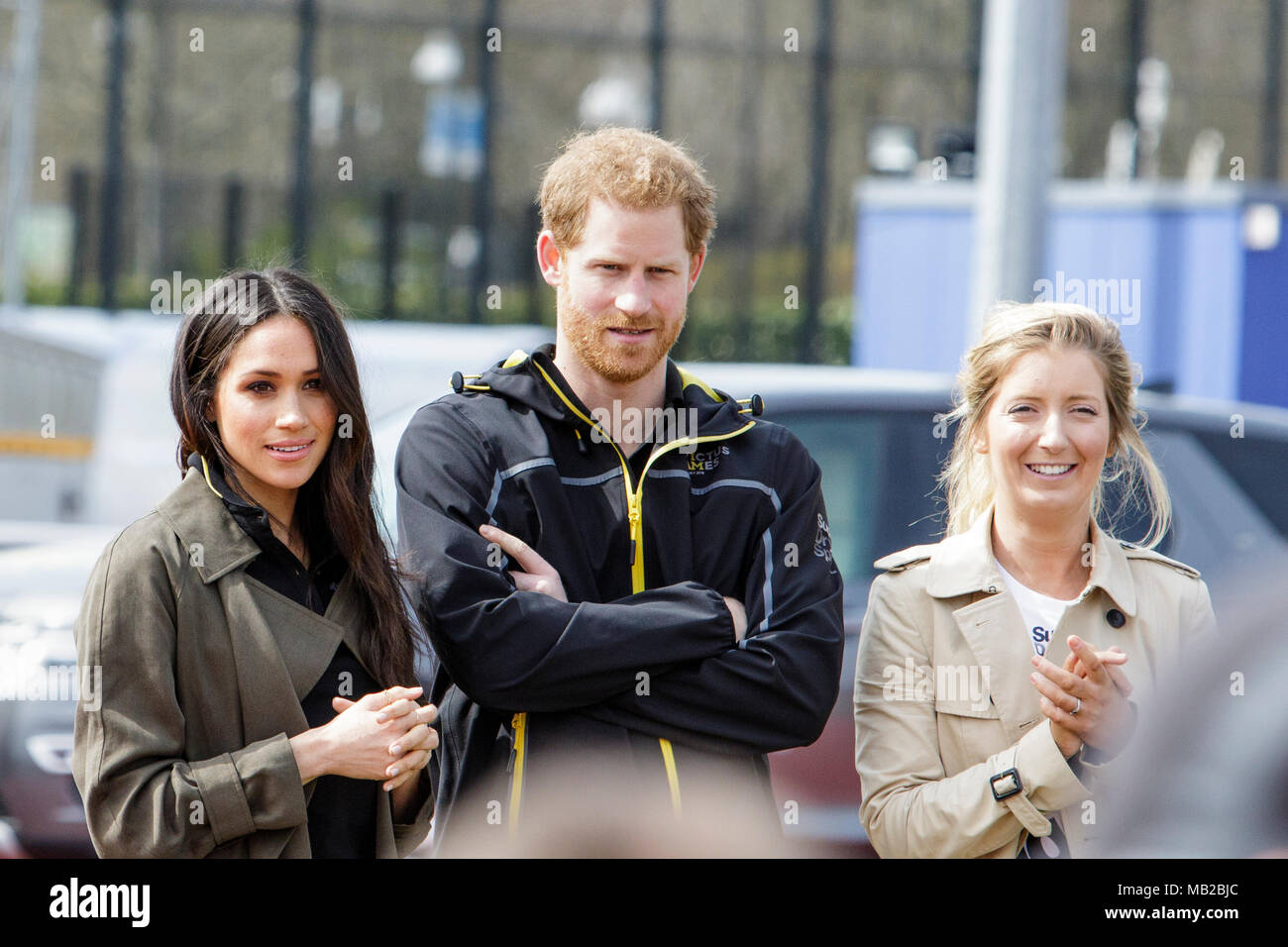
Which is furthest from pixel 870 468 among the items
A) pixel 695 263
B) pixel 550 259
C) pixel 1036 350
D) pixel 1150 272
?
pixel 1150 272

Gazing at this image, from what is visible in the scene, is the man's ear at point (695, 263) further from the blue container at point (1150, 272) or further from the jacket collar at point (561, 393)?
the blue container at point (1150, 272)

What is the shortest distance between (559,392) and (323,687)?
2.31 feet

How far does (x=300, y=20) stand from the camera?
14203mm

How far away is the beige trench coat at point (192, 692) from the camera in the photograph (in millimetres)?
2424

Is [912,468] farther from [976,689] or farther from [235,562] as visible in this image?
[235,562]

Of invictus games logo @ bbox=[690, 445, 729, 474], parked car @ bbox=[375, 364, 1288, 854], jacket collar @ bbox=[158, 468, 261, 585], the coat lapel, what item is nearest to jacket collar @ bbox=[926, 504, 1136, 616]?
the coat lapel

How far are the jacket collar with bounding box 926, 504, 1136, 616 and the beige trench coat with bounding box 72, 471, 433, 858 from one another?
1148 mm

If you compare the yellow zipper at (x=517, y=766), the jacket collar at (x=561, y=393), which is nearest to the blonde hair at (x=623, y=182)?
the jacket collar at (x=561, y=393)

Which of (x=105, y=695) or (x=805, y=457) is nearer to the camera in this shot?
(x=105, y=695)

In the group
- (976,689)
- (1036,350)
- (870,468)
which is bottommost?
(976,689)

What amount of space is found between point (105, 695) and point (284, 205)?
41.8ft

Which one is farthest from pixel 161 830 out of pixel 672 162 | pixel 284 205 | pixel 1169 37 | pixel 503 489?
pixel 1169 37

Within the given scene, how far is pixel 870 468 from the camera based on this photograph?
16.2 ft

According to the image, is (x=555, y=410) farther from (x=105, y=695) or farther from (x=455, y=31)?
(x=455, y=31)
